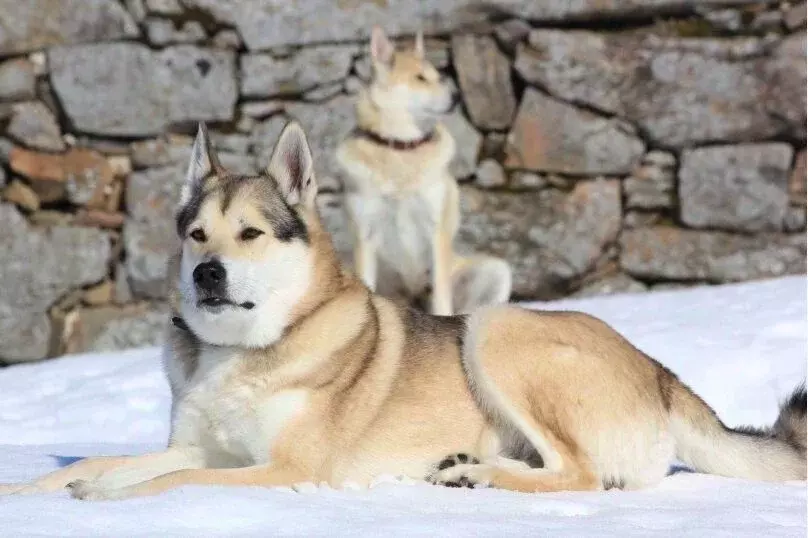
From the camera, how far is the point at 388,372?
343 cm

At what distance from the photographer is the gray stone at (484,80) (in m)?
7.64

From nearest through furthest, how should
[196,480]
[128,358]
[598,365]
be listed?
[196,480]
[598,365]
[128,358]

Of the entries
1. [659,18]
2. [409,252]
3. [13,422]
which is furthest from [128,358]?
[659,18]

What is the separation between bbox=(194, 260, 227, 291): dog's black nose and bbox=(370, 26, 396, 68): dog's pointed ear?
4.13m

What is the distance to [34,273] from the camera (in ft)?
24.6

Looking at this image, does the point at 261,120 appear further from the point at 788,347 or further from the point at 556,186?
the point at 788,347

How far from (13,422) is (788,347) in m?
3.85

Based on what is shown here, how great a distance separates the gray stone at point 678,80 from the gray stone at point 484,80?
0.17 m

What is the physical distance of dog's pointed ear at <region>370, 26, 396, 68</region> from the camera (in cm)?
695

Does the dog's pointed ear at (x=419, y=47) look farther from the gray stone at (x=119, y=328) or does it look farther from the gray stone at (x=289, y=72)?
the gray stone at (x=119, y=328)

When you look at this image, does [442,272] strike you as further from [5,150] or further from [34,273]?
[5,150]

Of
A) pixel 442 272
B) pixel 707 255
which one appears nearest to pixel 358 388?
pixel 442 272

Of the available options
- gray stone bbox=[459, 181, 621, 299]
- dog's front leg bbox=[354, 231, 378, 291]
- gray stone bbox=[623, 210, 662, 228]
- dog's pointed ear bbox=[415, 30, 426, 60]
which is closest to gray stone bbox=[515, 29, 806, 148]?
gray stone bbox=[623, 210, 662, 228]

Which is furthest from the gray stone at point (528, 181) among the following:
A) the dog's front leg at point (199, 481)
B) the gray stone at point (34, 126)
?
the dog's front leg at point (199, 481)
